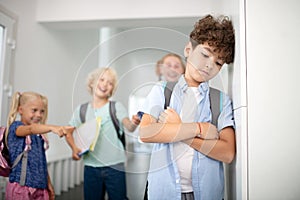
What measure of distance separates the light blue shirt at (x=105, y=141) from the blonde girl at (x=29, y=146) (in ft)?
0.46

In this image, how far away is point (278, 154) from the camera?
811 millimetres

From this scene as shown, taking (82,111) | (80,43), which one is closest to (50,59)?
(80,43)

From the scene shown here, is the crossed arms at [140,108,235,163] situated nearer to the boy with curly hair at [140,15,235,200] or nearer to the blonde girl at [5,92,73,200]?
the boy with curly hair at [140,15,235,200]

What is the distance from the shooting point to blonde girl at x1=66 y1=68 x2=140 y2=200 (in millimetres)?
1104

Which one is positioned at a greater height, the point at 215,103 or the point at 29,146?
the point at 215,103

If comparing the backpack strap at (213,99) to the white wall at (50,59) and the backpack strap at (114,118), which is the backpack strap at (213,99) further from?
the white wall at (50,59)

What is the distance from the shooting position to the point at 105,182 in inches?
57.7

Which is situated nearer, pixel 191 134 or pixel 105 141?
pixel 191 134

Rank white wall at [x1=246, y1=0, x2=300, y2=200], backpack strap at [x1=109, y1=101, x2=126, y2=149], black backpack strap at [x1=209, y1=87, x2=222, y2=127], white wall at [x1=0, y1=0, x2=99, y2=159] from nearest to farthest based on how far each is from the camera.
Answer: white wall at [x1=246, y1=0, x2=300, y2=200], black backpack strap at [x1=209, y1=87, x2=222, y2=127], backpack strap at [x1=109, y1=101, x2=126, y2=149], white wall at [x1=0, y1=0, x2=99, y2=159]

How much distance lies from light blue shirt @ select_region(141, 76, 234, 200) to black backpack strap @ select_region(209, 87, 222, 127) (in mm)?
10

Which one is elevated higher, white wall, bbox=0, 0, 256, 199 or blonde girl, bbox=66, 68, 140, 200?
white wall, bbox=0, 0, 256, 199

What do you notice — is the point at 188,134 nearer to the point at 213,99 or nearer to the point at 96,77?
the point at 213,99

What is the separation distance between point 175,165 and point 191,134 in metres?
0.12

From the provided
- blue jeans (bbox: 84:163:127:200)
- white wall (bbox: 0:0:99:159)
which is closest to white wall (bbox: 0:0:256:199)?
white wall (bbox: 0:0:99:159)
